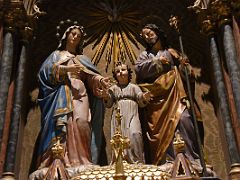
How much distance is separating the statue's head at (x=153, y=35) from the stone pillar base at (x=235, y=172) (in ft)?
7.57

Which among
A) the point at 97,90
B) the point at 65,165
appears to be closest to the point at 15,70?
the point at 97,90

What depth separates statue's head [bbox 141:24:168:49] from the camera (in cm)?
717

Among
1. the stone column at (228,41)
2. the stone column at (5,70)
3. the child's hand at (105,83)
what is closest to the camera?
the stone column at (5,70)

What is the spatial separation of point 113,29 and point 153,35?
99 centimetres

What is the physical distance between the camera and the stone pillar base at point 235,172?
552cm

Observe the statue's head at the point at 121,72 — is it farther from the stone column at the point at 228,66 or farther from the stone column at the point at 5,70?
the stone column at the point at 5,70

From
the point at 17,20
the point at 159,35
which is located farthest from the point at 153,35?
the point at 17,20

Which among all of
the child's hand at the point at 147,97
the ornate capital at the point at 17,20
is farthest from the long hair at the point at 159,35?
the ornate capital at the point at 17,20

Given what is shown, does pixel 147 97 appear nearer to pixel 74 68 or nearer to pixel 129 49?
pixel 74 68

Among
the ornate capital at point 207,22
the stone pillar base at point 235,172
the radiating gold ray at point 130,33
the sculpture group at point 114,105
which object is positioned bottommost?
the stone pillar base at point 235,172

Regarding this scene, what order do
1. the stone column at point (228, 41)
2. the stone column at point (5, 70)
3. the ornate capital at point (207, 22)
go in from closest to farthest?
the stone column at point (5, 70) → the stone column at point (228, 41) → the ornate capital at point (207, 22)

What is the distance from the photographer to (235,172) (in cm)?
555

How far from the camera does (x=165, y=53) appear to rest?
694cm

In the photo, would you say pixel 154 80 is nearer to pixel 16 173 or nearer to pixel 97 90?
pixel 97 90
